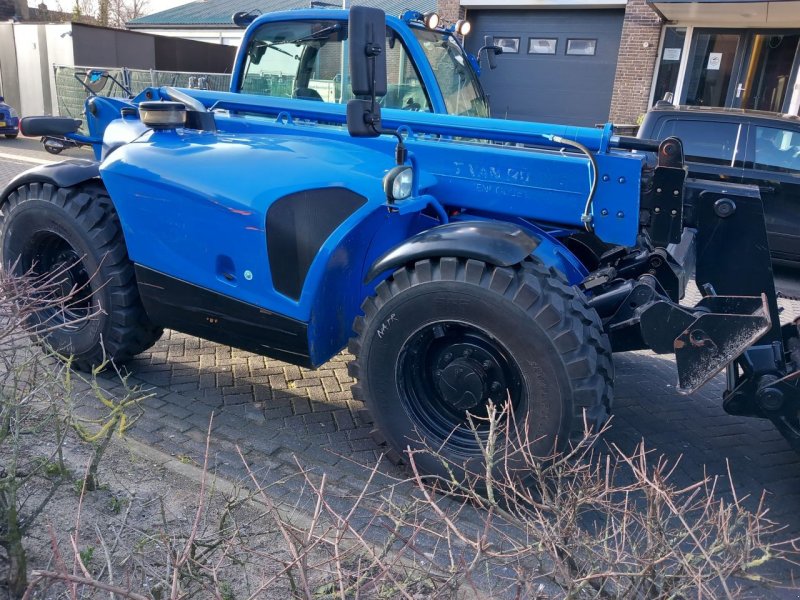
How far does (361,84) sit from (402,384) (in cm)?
142

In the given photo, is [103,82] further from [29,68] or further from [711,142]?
[711,142]

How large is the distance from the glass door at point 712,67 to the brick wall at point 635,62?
829 mm

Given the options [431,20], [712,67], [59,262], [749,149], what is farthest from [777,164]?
[712,67]

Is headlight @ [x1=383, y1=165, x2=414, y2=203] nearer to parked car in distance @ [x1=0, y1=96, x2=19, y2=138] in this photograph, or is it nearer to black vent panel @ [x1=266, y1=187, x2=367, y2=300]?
black vent panel @ [x1=266, y1=187, x2=367, y2=300]

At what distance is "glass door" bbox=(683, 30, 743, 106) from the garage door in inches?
66.7

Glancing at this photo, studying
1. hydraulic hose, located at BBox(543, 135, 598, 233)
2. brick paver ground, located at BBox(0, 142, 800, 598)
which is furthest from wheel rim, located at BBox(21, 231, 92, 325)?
hydraulic hose, located at BBox(543, 135, 598, 233)

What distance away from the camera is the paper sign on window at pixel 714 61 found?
14.3m

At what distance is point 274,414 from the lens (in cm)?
400

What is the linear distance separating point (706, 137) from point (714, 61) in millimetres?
8270

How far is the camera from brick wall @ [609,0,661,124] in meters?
14.6

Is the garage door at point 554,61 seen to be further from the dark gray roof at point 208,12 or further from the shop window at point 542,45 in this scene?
the dark gray roof at point 208,12

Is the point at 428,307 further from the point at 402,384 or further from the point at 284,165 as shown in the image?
the point at 284,165

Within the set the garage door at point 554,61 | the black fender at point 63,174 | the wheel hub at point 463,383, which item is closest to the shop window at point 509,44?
the garage door at point 554,61

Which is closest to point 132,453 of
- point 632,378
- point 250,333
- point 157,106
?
point 250,333
